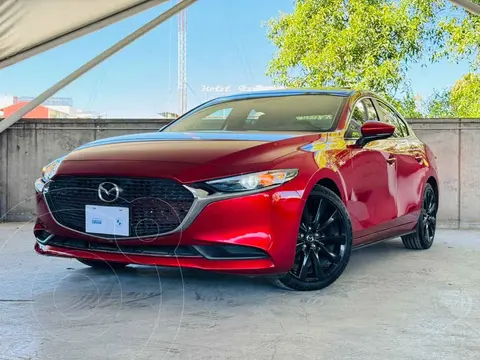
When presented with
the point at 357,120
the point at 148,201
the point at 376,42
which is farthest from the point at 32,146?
the point at 376,42

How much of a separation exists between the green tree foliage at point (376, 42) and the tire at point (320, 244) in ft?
31.2

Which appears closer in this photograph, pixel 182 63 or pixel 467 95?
pixel 467 95

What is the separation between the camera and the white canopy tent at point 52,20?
219 inches

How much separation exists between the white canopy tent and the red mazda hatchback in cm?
262

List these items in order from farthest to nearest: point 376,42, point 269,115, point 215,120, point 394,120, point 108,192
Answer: point 376,42 → point 394,120 → point 215,120 → point 269,115 → point 108,192

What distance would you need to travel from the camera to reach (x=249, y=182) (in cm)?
289

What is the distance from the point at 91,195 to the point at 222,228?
2.50 feet

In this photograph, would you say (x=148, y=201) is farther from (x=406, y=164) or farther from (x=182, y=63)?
(x=182, y=63)

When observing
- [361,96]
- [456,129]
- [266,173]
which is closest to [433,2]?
[456,129]

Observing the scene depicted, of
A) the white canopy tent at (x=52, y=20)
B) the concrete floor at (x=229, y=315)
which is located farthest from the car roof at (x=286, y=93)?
the white canopy tent at (x=52, y=20)

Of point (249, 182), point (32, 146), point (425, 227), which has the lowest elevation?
point (425, 227)

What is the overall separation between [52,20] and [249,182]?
170 inches

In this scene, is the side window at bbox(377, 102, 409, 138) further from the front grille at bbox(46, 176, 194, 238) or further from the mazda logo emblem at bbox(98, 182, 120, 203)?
the mazda logo emblem at bbox(98, 182, 120, 203)

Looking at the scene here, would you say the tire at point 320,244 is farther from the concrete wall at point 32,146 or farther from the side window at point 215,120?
the concrete wall at point 32,146
